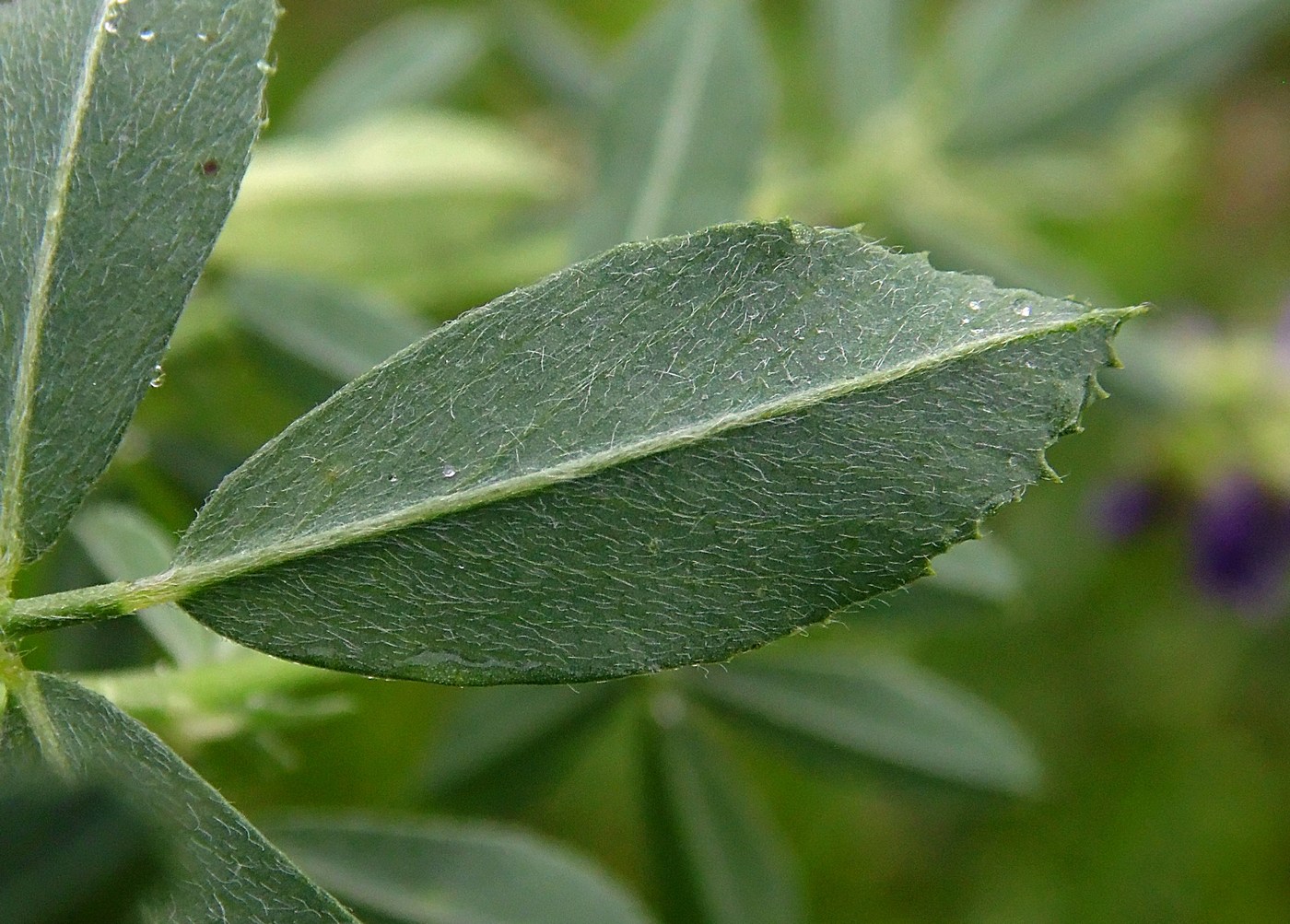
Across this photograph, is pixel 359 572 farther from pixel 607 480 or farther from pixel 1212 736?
pixel 1212 736

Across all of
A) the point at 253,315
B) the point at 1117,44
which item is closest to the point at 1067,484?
the point at 1117,44

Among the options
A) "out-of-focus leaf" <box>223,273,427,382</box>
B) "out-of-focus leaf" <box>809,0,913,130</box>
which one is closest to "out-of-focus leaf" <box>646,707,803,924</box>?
"out-of-focus leaf" <box>223,273,427,382</box>

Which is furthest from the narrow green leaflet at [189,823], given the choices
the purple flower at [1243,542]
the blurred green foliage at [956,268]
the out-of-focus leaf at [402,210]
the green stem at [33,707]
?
the purple flower at [1243,542]

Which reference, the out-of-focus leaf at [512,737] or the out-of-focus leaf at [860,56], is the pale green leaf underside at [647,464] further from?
the out-of-focus leaf at [860,56]

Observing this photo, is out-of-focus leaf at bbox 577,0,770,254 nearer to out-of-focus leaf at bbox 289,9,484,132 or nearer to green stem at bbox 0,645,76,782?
out-of-focus leaf at bbox 289,9,484,132

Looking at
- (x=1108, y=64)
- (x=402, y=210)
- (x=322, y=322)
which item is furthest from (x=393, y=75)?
(x=1108, y=64)

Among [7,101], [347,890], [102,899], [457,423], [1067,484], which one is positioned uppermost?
[1067,484]
